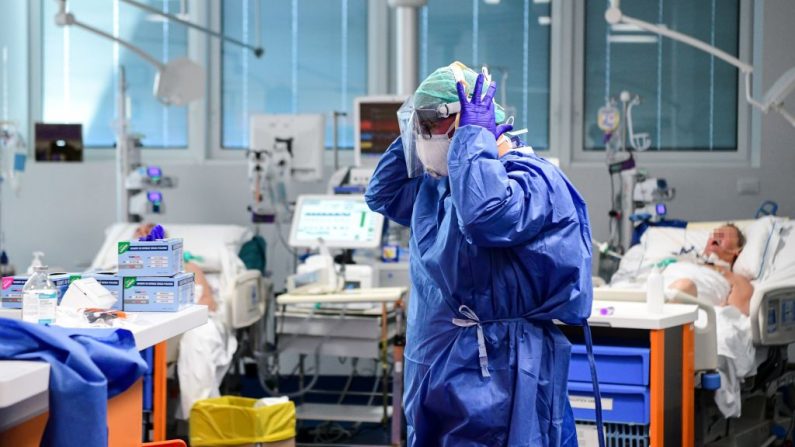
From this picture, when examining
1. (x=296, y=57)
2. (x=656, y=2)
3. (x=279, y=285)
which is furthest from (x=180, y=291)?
(x=656, y=2)

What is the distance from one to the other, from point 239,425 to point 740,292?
2.39m

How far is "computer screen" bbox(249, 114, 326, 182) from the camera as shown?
557cm

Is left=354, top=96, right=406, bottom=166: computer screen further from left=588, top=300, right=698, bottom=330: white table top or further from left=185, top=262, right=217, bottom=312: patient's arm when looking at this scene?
left=588, top=300, right=698, bottom=330: white table top

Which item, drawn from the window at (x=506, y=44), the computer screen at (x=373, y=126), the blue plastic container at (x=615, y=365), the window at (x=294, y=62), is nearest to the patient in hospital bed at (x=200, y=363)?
the computer screen at (x=373, y=126)

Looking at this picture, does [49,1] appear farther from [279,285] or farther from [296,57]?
[279,285]

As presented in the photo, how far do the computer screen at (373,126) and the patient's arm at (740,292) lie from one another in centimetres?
190

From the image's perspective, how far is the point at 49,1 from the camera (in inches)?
265

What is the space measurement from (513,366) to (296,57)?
15.8 ft

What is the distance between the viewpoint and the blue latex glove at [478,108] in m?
2.28

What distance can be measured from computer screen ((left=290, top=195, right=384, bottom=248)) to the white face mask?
8.18 ft

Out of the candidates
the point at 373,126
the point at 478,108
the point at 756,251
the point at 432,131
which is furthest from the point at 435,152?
the point at 373,126

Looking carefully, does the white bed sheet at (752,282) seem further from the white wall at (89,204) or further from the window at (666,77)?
the window at (666,77)

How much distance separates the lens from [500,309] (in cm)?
233

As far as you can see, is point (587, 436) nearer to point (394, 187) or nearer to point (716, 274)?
point (394, 187)
